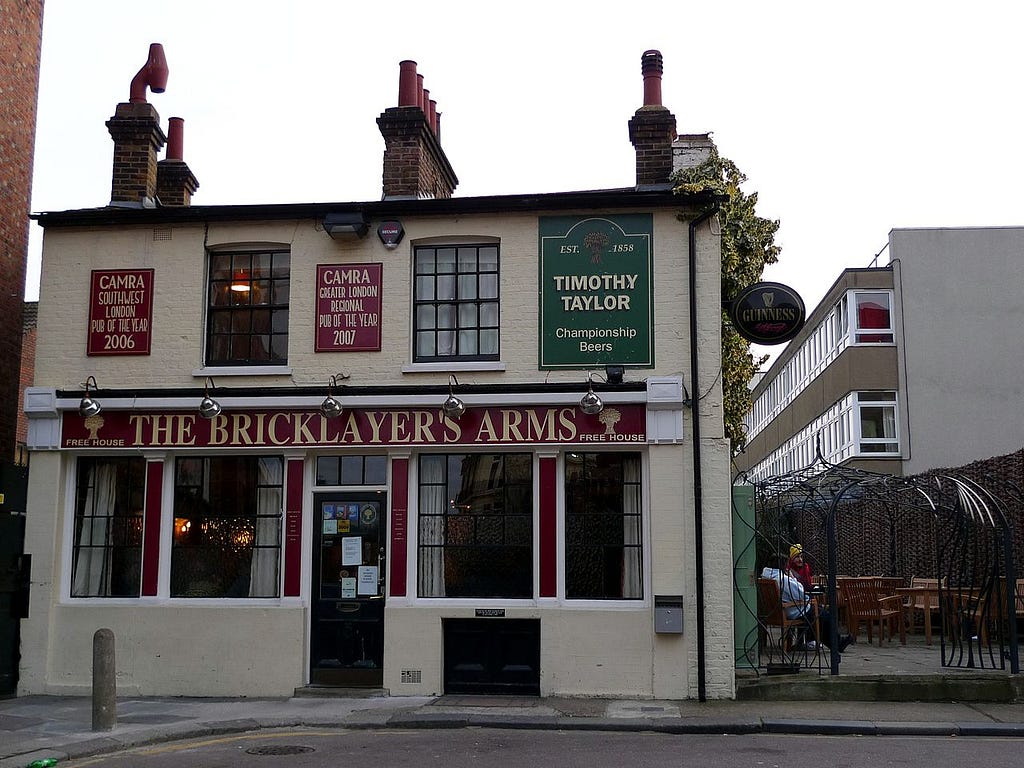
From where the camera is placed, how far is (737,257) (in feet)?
54.4

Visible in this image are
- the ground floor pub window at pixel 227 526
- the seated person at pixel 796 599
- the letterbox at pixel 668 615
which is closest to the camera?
the letterbox at pixel 668 615

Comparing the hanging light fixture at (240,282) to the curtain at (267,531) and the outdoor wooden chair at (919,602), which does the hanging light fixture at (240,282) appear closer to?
the curtain at (267,531)

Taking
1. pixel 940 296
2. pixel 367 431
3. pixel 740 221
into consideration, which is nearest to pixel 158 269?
pixel 367 431

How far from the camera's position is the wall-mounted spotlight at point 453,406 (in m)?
13.0

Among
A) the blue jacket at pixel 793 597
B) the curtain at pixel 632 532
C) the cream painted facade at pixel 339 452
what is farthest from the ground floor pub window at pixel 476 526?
the blue jacket at pixel 793 597

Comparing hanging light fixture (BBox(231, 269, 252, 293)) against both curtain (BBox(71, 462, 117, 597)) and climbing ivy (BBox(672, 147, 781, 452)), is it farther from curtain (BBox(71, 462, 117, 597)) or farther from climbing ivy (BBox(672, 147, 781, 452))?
climbing ivy (BBox(672, 147, 781, 452))

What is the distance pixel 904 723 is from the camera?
11117mm

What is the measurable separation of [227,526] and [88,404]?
7.63 feet

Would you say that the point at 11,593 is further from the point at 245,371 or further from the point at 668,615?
the point at 668,615

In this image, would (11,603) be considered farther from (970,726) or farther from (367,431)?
(970,726)

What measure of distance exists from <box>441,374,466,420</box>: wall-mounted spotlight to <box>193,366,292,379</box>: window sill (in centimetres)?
213

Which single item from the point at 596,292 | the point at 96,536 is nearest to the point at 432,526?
the point at 596,292

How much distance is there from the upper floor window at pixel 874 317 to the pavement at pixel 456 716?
67.6 feet

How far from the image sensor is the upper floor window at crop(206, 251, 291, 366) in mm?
14000
